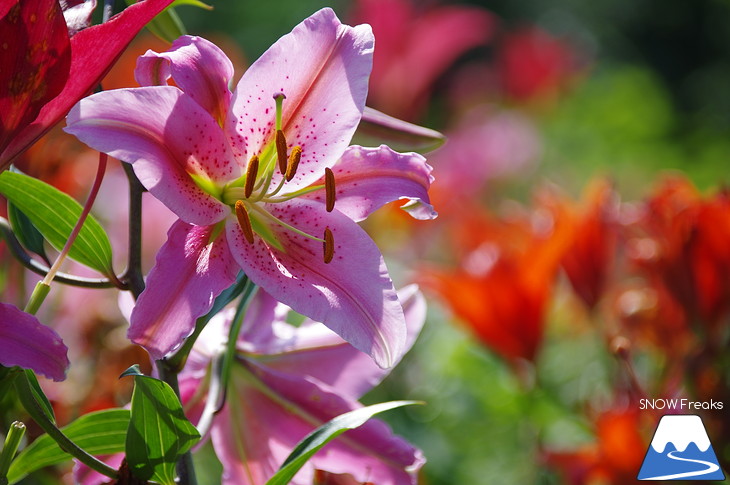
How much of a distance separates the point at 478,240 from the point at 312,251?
33.8 inches

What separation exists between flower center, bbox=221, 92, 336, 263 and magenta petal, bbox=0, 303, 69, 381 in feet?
0.34

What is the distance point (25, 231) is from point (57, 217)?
0.02 metres

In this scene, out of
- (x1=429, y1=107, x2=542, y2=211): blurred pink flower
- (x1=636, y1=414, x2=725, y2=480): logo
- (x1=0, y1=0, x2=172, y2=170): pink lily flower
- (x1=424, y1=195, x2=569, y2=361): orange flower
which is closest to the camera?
(x1=0, y1=0, x2=172, y2=170): pink lily flower

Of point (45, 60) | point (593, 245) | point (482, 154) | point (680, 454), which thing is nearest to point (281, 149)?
point (45, 60)

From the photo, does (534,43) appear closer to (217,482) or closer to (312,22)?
(217,482)

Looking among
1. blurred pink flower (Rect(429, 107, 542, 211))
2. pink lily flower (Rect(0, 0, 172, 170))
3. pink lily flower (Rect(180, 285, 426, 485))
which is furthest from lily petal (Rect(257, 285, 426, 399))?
blurred pink flower (Rect(429, 107, 542, 211))

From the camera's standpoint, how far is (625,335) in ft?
3.08

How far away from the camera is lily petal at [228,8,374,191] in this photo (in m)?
0.45

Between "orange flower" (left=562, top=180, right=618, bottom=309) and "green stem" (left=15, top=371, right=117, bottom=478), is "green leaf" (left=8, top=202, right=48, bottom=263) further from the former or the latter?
"orange flower" (left=562, top=180, right=618, bottom=309)

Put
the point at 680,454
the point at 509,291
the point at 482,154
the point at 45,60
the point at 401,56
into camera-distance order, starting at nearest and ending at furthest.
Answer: the point at 45,60, the point at 680,454, the point at 509,291, the point at 401,56, the point at 482,154

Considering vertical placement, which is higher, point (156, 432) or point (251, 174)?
point (251, 174)

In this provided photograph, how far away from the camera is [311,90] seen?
18.2 inches

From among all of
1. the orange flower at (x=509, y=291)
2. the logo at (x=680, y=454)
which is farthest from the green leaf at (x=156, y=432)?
the orange flower at (x=509, y=291)

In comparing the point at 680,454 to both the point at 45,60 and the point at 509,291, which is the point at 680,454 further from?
the point at 45,60
